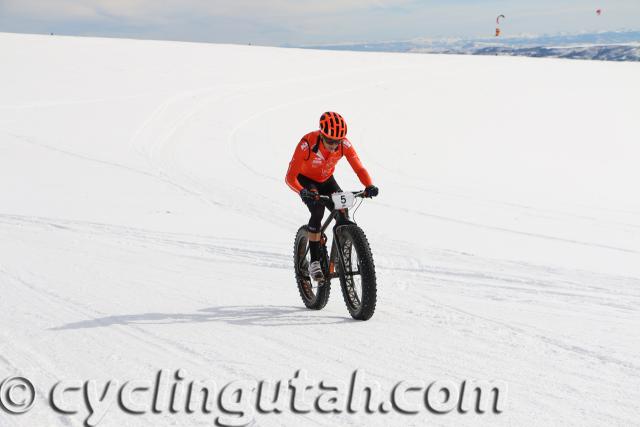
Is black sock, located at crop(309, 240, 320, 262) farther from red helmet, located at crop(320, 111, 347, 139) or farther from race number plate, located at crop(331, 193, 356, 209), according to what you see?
red helmet, located at crop(320, 111, 347, 139)

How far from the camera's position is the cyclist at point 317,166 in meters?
5.85

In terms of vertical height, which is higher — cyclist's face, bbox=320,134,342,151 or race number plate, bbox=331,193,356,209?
cyclist's face, bbox=320,134,342,151

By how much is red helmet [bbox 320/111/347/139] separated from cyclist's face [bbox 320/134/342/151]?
0.42 feet

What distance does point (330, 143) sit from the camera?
6.00 m

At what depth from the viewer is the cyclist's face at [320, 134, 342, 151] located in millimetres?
5973

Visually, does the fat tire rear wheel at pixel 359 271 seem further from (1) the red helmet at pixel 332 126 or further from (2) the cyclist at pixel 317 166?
(1) the red helmet at pixel 332 126

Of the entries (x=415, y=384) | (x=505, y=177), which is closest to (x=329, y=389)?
(x=415, y=384)

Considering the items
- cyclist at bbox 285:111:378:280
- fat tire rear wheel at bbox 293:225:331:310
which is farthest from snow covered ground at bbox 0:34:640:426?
cyclist at bbox 285:111:378:280

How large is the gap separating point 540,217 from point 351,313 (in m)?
7.59

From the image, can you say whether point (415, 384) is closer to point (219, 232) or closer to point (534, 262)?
point (534, 262)

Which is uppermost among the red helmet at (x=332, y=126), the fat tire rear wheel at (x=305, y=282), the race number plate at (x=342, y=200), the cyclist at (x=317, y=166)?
the red helmet at (x=332, y=126)

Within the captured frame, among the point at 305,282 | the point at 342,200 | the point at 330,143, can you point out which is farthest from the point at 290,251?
the point at 342,200

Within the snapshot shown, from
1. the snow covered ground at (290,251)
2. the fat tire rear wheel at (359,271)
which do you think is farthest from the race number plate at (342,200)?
the snow covered ground at (290,251)

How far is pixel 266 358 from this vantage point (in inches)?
187
